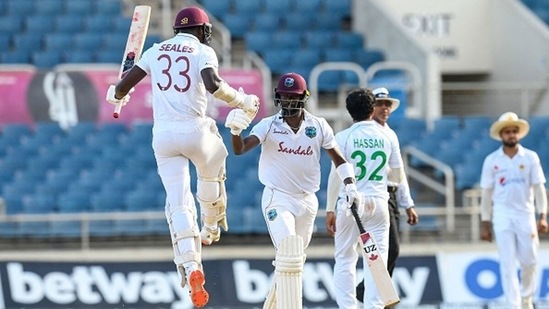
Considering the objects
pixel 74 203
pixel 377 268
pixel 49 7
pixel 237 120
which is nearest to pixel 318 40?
pixel 49 7

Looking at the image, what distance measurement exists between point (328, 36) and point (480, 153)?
4.49m

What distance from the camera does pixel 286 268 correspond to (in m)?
9.92

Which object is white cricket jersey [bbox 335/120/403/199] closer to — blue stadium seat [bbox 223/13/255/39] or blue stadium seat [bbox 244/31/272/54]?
blue stadium seat [bbox 244/31/272/54]

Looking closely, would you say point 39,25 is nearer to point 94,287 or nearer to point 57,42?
point 57,42

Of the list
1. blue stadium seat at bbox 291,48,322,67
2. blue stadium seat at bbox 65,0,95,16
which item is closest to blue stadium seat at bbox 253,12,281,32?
blue stadium seat at bbox 291,48,322,67

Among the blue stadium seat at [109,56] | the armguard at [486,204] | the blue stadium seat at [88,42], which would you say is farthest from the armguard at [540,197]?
the blue stadium seat at [88,42]

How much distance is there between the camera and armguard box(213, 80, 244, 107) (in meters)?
9.98

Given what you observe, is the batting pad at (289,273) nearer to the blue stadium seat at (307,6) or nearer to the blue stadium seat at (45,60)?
the blue stadium seat at (45,60)

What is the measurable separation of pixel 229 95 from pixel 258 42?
12980 mm

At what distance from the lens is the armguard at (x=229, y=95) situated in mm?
9977

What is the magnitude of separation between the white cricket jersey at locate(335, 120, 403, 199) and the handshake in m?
1.54

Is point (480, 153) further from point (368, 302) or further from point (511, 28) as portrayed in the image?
point (368, 302)

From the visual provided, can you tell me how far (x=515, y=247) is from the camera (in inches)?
525

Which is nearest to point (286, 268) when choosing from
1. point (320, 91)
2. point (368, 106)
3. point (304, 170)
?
point (304, 170)
